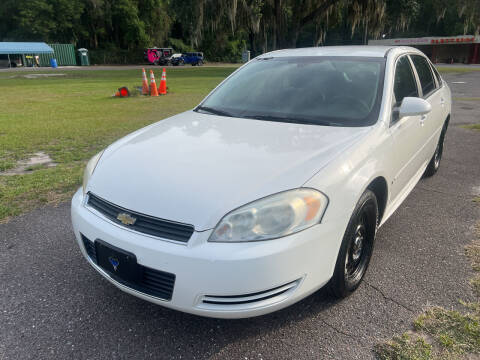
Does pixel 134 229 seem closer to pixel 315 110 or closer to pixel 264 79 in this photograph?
pixel 315 110

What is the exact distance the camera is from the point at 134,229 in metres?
1.94

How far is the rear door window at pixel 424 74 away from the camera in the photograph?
12.2 ft

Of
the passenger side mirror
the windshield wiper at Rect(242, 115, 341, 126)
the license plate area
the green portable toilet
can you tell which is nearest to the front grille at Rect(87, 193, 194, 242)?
the license plate area

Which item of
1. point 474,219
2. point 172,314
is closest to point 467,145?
point 474,219

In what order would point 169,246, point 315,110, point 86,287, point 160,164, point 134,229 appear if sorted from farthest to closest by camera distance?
point 315,110 → point 86,287 → point 160,164 → point 134,229 → point 169,246

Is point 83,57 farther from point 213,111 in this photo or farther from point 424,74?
point 424,74

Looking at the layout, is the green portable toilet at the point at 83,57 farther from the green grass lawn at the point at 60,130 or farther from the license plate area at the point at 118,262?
the license plate area at the point at 118,262

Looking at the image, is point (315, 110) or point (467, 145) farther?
point (467, 145)

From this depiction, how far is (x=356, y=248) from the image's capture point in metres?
2.39

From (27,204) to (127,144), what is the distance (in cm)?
205

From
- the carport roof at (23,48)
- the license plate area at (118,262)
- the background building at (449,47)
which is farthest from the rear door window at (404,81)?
the carport roof at (23,48)

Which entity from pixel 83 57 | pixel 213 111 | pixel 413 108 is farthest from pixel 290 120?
pixel 83 57

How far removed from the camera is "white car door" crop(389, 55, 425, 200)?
2758 mm

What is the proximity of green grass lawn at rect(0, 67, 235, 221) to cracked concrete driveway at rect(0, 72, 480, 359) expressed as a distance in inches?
43.9
